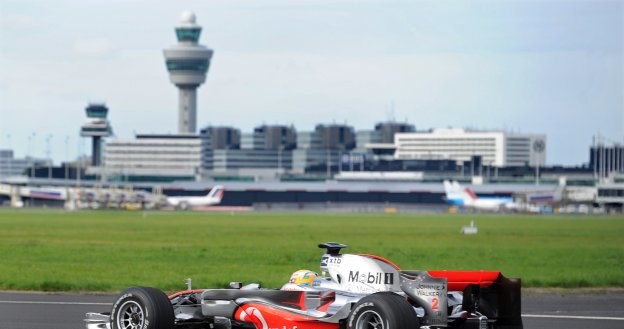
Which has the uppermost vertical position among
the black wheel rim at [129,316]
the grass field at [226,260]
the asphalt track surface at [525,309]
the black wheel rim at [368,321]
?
the black wheel rim at [368,321]

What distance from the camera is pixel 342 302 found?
690 inches

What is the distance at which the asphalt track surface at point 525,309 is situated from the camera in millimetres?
23375

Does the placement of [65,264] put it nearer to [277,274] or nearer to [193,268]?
[193,268]

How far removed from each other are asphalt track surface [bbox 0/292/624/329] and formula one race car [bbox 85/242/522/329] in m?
4.37

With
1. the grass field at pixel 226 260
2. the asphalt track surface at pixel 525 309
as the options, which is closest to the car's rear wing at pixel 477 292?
the asphalt track surface at pixel 525 309

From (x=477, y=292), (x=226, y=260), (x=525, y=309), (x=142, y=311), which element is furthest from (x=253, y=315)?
(x=226, y=260)

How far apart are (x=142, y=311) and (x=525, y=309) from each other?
11969 millimetres

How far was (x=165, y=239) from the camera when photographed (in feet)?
255

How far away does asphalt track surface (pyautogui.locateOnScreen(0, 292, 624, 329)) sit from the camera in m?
23.4

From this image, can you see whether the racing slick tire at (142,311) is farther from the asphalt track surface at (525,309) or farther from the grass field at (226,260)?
the grass field at (226,260)

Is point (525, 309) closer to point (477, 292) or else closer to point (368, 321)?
point (477, 292)

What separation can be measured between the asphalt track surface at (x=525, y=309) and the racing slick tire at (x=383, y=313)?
23.3ft

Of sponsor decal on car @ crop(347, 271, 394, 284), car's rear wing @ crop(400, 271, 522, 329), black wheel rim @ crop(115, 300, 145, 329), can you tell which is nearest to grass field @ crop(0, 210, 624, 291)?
black wheel rim @ crop(115, 300, 145, 329)

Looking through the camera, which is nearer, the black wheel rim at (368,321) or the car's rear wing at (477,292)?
the black wheel rim at (368,321)
